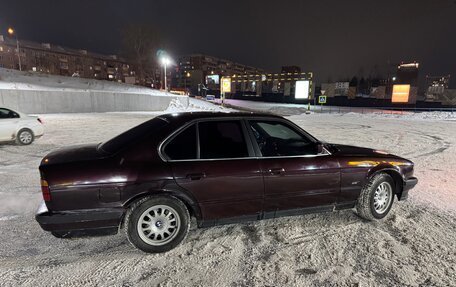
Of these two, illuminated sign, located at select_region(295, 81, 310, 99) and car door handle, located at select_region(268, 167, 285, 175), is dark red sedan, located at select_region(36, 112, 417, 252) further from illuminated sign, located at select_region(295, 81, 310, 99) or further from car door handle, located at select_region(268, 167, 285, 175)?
illuminated sign, located at select_region(295, 81, 310, 99)

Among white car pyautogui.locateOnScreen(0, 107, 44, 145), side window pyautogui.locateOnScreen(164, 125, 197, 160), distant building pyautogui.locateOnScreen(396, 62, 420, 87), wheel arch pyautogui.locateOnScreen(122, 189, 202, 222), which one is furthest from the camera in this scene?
distant building pyautogui.locateOnScreen(396, 62, 420, 87)

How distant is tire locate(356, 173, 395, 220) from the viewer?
4152 millimetres

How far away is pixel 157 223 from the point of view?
330 cm

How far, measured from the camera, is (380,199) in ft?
14.1

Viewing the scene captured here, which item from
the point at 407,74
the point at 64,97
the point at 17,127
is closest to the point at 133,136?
the point at 17,127

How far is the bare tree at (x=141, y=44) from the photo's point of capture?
5572 cm

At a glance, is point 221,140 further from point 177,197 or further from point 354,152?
point 354,152

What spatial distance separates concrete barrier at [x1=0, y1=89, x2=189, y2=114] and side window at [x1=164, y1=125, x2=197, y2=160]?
25.0 metres

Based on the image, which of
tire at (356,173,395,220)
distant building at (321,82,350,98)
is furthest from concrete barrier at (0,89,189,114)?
distant building at (321,82,350,98)

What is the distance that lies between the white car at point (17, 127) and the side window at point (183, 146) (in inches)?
350

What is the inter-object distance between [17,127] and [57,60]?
102323 millimetres

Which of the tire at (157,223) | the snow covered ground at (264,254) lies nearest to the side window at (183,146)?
the tire at (157,223)

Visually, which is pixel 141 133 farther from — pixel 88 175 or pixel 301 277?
pixel 301 277

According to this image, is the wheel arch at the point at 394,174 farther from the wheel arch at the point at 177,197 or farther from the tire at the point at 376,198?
the wheel arch at the point at 177,197
